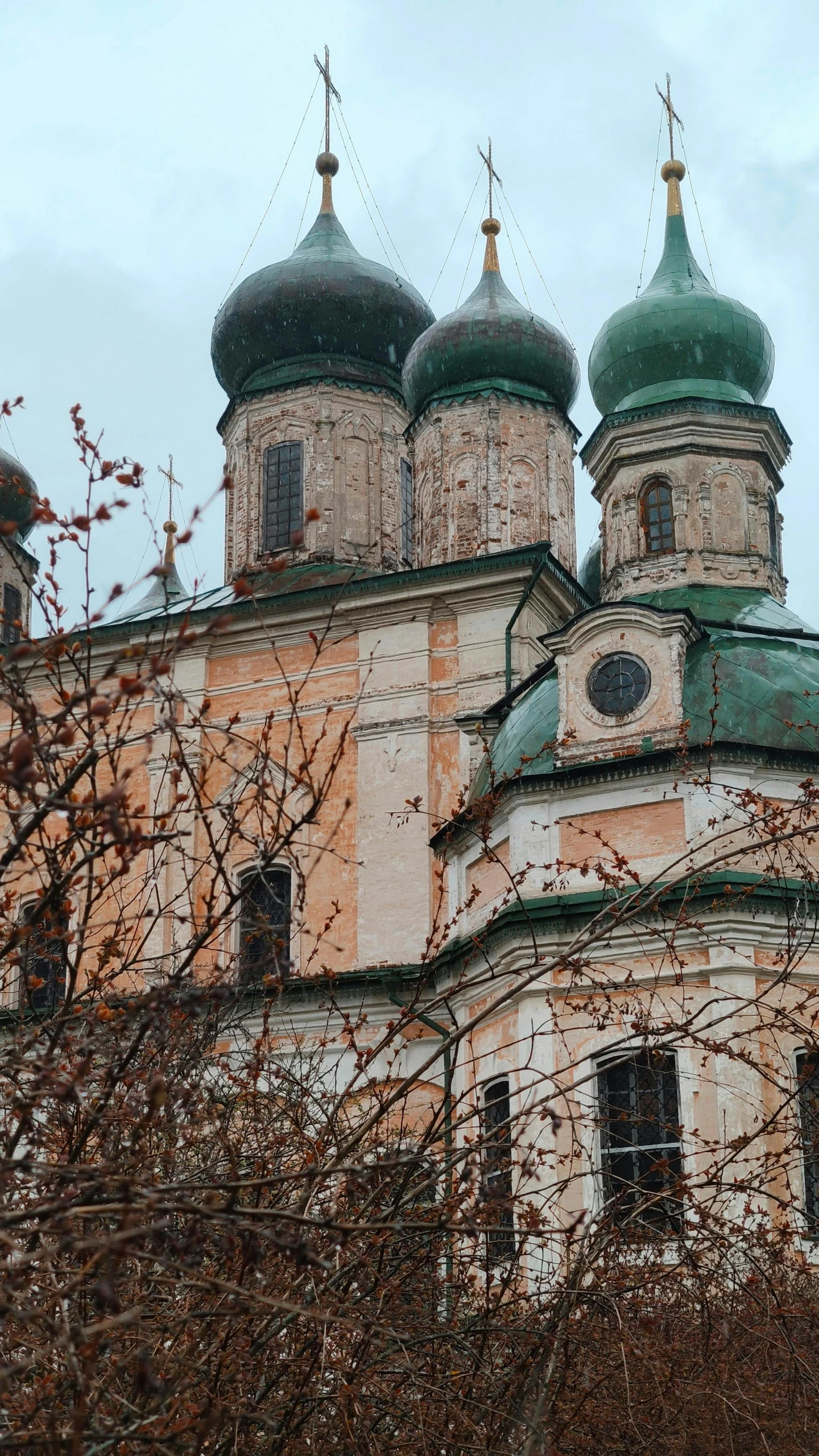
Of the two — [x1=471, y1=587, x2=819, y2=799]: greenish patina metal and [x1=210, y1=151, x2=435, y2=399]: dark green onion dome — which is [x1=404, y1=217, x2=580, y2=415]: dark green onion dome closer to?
[x1=210, y1=151, x2=435, y2=399]: dark green onion dome

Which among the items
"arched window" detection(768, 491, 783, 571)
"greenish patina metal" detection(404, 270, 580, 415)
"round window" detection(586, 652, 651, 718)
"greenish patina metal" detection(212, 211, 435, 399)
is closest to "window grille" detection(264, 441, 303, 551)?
"greenish patina metal" detection(212, 211, 435, 399)

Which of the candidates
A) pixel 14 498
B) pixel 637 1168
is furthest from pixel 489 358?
pixel 637 1168

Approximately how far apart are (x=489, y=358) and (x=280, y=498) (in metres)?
3.44

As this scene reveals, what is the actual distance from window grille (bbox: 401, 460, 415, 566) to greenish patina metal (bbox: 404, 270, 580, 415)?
1349 mm

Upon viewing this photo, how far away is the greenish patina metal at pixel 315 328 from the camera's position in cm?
2478

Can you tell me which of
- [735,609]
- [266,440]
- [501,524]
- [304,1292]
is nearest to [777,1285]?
[304,1292]

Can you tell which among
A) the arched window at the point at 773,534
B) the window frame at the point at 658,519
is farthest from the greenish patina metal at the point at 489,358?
the arched window at the point at 773,534

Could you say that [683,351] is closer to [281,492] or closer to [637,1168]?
[281,492]

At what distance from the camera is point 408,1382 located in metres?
6.19

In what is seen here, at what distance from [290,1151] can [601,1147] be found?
21.9ft

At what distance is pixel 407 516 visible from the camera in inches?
949

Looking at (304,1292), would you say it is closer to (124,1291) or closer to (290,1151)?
(124,1291)

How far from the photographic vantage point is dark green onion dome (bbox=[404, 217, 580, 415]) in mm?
22641

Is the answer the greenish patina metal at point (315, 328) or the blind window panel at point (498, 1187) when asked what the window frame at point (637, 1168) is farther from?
the greenish patina metal at point (315, 328)
